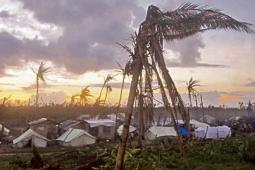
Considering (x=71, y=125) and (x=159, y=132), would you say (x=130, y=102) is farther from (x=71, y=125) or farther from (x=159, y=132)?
(x=71, y=125)

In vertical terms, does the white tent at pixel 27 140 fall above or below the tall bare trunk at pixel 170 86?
below

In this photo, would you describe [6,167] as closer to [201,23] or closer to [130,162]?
[130,162]

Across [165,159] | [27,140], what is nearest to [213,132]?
[27,140]

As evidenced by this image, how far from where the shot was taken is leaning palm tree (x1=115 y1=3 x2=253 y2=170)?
815 centimetres

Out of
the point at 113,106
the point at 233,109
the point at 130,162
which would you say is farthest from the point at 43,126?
the point at 233,109

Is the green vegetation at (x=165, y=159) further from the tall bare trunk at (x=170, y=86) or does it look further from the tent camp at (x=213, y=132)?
the tent camp at (x=213, y=132)

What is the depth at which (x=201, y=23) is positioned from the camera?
829 cm

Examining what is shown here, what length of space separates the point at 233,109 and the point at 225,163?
85.5 meters

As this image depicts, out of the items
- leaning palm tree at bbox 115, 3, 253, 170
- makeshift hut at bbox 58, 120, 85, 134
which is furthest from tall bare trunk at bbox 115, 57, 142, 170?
makeshift hut at bbox 58, 120, 85, 134

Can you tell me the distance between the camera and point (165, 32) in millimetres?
8367

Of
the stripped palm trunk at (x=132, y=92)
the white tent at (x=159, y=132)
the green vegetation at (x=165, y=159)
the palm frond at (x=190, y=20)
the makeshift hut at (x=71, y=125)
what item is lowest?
the green vegetation at (x=165, y=159)

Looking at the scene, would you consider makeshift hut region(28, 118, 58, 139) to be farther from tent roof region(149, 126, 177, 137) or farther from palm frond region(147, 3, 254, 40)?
palm frond region(147, 3, 254, 40)

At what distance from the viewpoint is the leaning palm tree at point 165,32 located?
8148 millimetres

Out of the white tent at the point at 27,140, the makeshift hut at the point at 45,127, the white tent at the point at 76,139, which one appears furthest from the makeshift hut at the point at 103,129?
the white tent at the point at 27,140
